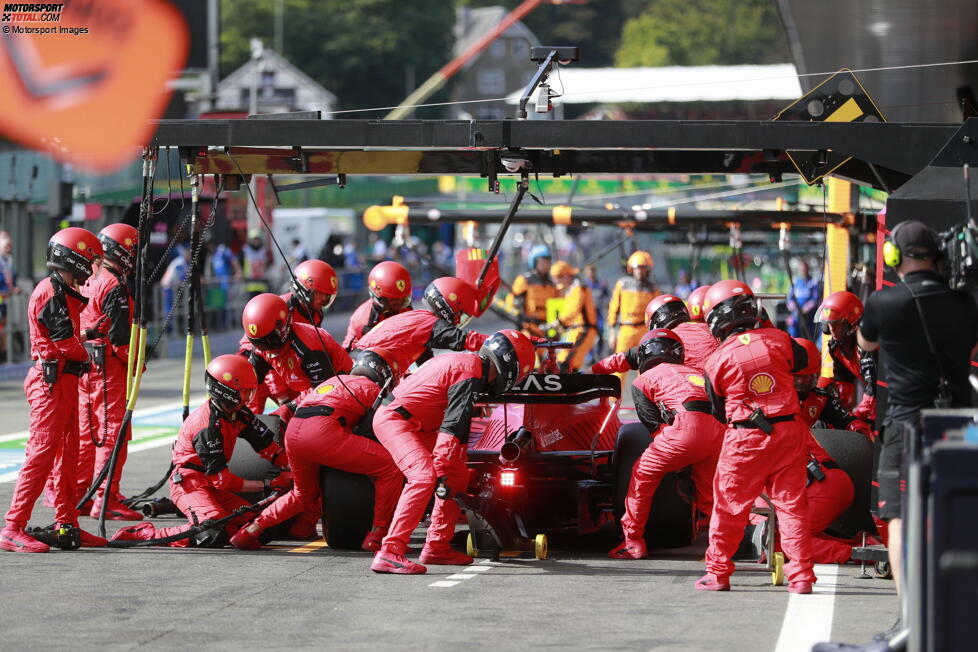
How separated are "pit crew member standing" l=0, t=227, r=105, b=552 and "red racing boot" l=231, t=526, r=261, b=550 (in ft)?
2.86

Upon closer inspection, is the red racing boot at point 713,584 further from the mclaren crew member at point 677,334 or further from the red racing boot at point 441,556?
the mclaren crew member at point 677,334

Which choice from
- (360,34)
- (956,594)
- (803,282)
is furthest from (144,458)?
(360,34)

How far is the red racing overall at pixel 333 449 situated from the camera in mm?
9805

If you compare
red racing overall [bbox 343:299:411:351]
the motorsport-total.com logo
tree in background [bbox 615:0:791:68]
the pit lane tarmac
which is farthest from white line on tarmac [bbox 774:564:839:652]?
tree in background [bbox 615:0:791:68]

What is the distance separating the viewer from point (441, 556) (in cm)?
970

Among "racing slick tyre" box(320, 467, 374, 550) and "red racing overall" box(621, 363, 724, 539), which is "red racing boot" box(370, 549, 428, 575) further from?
"red racing overall" box(621, 363, 724, 539)

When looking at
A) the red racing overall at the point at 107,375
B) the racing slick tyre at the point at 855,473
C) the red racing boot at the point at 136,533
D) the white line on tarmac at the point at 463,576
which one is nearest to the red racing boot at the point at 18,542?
the red racing boot at the point at 136,533

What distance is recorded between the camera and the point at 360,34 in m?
92.6

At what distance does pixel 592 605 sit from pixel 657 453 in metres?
1.57

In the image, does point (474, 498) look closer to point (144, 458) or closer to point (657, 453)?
point (657, 453)

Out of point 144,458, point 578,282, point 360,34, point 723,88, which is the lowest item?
point 144,458

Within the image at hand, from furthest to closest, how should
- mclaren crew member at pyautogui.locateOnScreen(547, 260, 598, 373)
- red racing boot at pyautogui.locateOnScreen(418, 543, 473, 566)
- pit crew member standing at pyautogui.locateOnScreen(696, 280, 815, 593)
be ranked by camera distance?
mclaren crew member at pyautogui.locateOnScreen(547, 260, 598, 373), red racing boot at pyautogui.locateOnScreen(418, 543, 473, 566), pit crew member standing at pyautogui.locateOnScreen(696, 280, 815, 593)

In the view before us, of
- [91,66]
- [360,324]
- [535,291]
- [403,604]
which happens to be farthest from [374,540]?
[91,66]

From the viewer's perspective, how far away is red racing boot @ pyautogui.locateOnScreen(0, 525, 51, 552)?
9.98 metres
